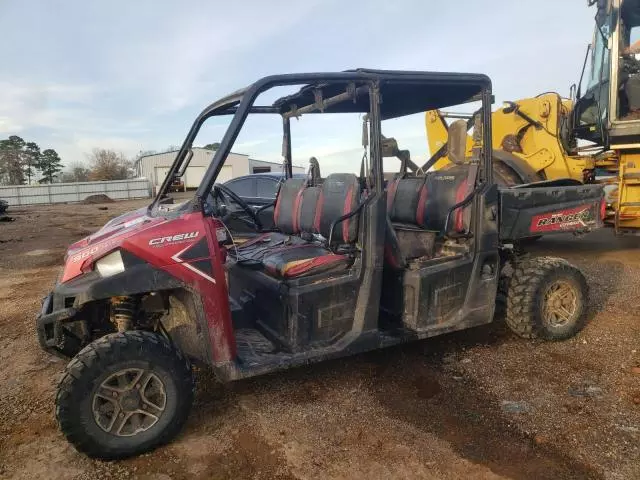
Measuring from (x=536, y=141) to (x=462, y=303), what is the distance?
516 cm

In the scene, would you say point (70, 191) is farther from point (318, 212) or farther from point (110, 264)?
point (110, 264)

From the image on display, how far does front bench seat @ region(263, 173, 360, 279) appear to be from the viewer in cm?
370

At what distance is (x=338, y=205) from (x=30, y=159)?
2178 inches

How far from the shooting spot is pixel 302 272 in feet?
12.0

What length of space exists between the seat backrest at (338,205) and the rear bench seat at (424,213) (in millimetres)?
319

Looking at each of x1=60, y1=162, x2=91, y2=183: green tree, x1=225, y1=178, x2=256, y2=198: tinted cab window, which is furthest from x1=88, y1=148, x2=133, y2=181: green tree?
x1=225, y1=178, x2=256, y2=198: tinted cab window

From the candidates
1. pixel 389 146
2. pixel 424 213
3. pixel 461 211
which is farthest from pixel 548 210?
pixel 389 146

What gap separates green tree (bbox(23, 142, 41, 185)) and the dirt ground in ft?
173

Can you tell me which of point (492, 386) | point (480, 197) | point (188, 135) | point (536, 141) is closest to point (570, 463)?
point (492, 386)

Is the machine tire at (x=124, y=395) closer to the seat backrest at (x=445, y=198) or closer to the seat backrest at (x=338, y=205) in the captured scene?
the seat backrest at (x=338, y=205)

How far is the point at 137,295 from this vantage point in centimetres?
328

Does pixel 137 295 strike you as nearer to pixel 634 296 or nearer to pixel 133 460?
pixel 133 460

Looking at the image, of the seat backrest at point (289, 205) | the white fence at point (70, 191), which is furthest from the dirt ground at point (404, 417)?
the white fence at point (70, 191)

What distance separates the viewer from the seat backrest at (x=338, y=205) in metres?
3.72
